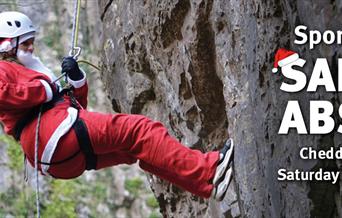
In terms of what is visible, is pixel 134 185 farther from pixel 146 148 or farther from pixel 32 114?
pixel 146 148

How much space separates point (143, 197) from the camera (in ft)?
52.1

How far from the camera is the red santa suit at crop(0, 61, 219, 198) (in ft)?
14.8

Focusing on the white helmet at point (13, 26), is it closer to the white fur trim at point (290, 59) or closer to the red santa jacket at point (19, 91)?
the red santa jacket at point (19, 91)

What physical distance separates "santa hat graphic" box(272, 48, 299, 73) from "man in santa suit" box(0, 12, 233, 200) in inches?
32.5

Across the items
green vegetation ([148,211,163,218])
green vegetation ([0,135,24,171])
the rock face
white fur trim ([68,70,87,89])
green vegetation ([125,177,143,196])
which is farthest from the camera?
green vegetation ([125,177,143,196])

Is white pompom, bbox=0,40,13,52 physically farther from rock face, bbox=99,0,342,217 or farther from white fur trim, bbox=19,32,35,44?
rock face, bbox=99,0,342,217

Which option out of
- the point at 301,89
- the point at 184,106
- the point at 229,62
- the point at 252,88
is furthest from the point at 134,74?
the point at 301,89

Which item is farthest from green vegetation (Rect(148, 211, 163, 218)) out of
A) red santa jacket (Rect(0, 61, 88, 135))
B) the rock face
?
red santa jacket (Rect(0, 61, 88, 135))

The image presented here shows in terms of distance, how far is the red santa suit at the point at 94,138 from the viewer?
4.52 meters

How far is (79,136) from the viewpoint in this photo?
464cm

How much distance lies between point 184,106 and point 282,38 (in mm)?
2174

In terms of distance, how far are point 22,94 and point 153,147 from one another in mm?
975

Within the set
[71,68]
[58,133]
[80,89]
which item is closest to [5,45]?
[71,68]

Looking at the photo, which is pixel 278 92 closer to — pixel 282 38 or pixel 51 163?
pixel 282 38
